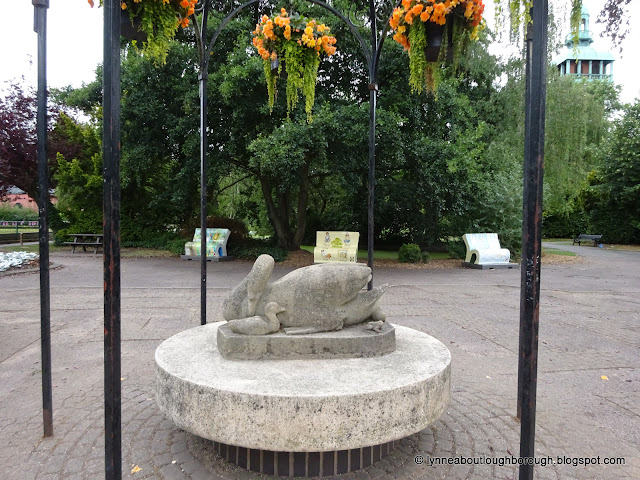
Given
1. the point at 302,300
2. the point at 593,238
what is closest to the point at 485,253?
the point at 302,300

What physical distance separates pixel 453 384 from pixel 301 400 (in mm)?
2357

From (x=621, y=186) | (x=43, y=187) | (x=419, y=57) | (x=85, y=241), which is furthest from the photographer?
(x=621, y=186)

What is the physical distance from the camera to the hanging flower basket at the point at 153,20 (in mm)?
2867

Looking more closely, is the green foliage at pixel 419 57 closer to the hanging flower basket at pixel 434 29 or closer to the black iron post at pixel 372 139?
the hanging flower basket at pixel 434 29

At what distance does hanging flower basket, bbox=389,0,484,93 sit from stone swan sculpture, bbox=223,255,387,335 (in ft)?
5.87

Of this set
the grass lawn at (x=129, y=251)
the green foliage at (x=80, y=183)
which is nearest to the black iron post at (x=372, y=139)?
the grass lawn at (x=129, y=251)

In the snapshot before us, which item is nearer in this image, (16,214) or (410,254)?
(410,254)

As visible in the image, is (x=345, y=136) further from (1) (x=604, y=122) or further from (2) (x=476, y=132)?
(1) (x=604, y=122)

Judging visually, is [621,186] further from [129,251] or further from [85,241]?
[85,241]

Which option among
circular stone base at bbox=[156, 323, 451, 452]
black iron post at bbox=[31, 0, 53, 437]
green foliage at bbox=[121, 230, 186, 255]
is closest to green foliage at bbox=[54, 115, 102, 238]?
green foliage at bbox=[121, 230, 186, 255]

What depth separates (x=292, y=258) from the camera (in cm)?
1520

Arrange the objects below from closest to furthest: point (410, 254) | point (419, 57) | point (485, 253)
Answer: point (419, 57)
point (485, 253)
point (410, 254)

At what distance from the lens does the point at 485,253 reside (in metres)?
14.5

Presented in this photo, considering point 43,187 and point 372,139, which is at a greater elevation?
point 372,139
